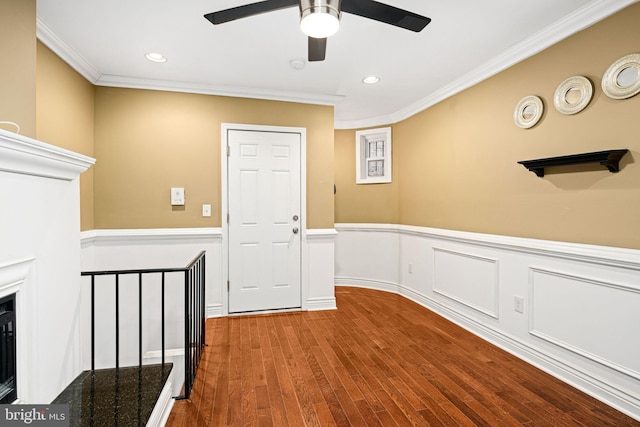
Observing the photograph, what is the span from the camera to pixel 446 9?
210 centimetres

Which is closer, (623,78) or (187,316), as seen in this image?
(623,78)

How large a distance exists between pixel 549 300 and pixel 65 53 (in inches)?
171

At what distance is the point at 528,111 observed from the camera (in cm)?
254

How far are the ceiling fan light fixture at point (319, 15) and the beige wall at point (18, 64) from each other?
1.55m

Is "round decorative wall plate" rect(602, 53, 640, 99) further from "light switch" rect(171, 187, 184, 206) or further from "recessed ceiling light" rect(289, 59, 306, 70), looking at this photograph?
"light switch" rect(171, 187, 184, 206)

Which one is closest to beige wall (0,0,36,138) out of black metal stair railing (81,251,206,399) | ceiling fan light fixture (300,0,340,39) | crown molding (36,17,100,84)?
crown molding (36,17,100,84)

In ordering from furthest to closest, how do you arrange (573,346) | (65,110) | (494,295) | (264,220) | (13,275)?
1. (264,220)
2. (494,295)
3. (65,110)
4. (573,346)
5. (13,275)

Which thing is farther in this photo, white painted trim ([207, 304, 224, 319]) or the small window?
the small window

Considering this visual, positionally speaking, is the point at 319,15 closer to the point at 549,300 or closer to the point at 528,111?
the point at 528,111

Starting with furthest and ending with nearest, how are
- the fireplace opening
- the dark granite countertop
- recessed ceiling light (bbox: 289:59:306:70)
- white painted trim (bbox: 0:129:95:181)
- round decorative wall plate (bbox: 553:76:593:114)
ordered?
recessed ceiling light (bbox: 289:59:306:70)
round decorative wall plate (bbox: 553:76:593:114)
the dark granite countertop
the fireplace opening
white painted trim (bbox: 0:129:95:181)

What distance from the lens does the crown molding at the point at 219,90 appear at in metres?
3.22

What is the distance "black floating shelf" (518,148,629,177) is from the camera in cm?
192

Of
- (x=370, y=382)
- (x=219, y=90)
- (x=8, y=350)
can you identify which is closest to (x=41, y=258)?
(x=8, y=350)

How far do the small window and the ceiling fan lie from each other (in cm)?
299
